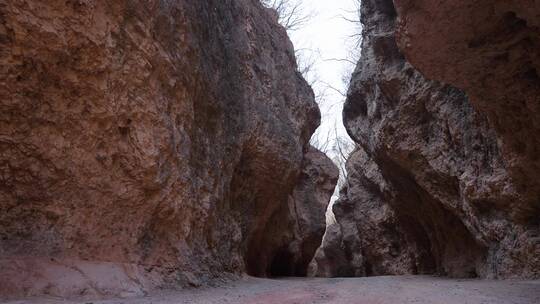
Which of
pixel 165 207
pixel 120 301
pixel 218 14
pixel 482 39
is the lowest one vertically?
pixel 120 301

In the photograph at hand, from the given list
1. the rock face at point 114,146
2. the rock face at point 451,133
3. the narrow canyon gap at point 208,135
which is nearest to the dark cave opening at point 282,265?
the rock face at point 451,133

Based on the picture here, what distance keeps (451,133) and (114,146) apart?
604 cm

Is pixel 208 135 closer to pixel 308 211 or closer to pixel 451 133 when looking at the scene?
pixel 451 133

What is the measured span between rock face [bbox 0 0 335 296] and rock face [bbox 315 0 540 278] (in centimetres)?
324

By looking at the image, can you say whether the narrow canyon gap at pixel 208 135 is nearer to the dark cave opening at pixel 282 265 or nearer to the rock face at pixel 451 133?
the rock face at pixel 451 133

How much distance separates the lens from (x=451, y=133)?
8203 millimetres

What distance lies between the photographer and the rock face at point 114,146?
4.40 metres

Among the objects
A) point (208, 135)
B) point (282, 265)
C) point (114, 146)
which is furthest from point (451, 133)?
point (282, 265)

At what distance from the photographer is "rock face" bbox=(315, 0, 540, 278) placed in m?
4.92

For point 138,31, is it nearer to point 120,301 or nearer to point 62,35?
point 62,35

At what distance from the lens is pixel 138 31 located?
218 inches

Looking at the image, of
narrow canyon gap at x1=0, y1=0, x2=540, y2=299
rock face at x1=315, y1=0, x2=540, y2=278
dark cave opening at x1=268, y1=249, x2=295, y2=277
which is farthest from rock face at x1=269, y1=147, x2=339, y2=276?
narrow canyon gap at x1=0, y1=0, x2=540, y2=299

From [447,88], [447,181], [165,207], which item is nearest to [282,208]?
[447,181]

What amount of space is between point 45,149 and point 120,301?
6.02 feet
